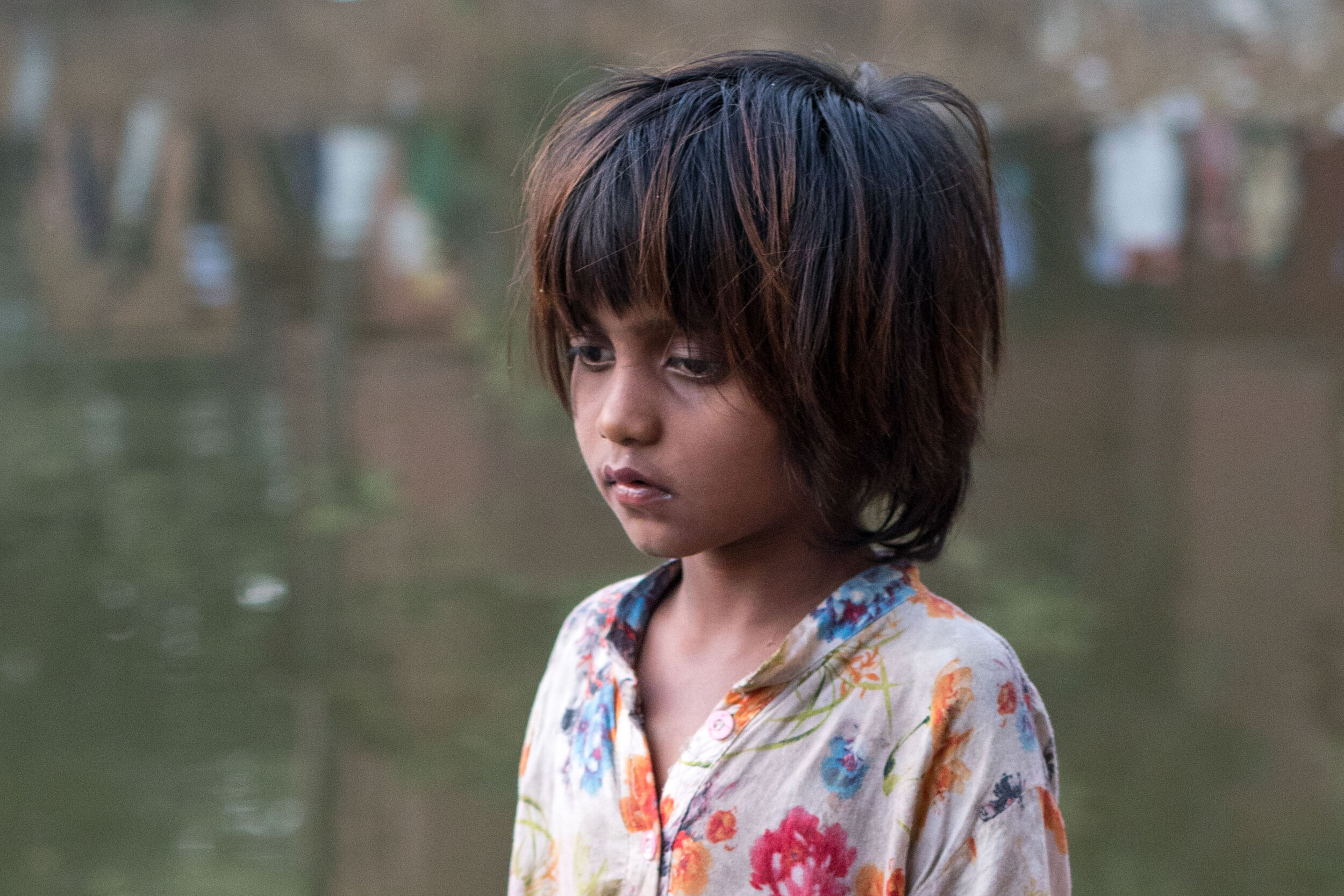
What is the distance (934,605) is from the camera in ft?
2.81

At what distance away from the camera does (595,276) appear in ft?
2.71

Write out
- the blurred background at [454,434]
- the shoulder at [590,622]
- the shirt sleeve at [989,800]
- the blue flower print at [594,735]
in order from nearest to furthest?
the shirt sleeve at [989,800]
the blue flower print at [594,735]
the shoulder at [590,622]
the blurred background at [454,434]

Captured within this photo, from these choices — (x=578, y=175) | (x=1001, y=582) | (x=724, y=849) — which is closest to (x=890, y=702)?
(x=724, y=849)

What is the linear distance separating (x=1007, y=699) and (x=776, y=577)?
0.19 meters

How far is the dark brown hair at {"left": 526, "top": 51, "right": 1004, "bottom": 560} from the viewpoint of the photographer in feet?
2.63

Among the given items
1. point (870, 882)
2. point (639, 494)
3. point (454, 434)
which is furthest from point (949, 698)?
point (454, 434)

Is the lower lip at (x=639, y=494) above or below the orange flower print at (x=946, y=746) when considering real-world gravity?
above

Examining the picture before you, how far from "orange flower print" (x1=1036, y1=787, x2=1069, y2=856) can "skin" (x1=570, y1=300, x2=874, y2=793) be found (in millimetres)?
201

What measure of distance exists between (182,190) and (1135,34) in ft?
5.85

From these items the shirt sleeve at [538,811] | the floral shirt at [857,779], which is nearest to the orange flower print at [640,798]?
the floral shirt at [857,779]

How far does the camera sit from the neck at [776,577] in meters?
0.91

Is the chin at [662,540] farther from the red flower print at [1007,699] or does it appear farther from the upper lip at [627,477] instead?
the red flower print at [1007,699]

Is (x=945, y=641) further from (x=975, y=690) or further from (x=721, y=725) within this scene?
(x=721, y=725)

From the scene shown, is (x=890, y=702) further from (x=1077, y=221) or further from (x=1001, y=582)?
(x=1077, y=221)
